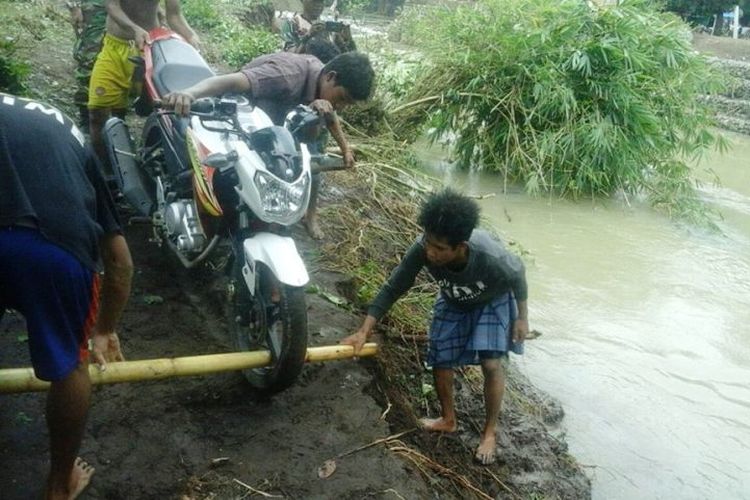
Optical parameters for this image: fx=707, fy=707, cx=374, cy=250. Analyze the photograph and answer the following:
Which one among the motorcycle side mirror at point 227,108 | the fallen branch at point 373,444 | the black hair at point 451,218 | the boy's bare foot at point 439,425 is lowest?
the boy's bare foot at point 439,425

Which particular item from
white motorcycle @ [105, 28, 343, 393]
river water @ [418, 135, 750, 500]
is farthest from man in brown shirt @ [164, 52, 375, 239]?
river water @ [418, 135, 750, 500]

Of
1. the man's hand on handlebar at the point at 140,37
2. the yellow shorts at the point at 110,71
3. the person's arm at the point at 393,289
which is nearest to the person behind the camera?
the person's arm at the point at 393,289

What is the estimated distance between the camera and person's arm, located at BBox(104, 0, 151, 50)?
457 centimetres

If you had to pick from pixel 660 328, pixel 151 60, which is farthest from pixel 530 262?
pixel 151 60

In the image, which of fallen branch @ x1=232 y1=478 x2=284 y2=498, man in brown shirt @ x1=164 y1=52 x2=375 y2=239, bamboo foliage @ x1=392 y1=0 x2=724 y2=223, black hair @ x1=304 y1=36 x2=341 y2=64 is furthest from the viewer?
bamboo foliage @ x1=392 y1=0 x2=724 y2=223

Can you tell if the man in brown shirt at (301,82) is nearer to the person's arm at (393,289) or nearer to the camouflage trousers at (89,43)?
the person's arm at (393,289)

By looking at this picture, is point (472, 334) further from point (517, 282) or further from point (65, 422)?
point (65, 422)

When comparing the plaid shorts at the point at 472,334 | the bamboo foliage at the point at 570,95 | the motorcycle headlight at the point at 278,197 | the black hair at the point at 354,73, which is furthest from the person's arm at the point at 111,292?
the bamboo foliage at the point at 570,95

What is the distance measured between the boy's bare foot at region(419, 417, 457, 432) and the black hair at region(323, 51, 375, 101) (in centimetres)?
189

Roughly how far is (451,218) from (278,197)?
0.75 meters

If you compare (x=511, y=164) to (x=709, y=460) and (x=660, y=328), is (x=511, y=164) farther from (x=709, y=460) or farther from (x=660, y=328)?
(x=709, y=460)

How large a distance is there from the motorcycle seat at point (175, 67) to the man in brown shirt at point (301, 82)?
1.07ft

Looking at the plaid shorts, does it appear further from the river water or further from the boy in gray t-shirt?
the river water

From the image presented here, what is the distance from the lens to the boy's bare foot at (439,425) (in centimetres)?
348
